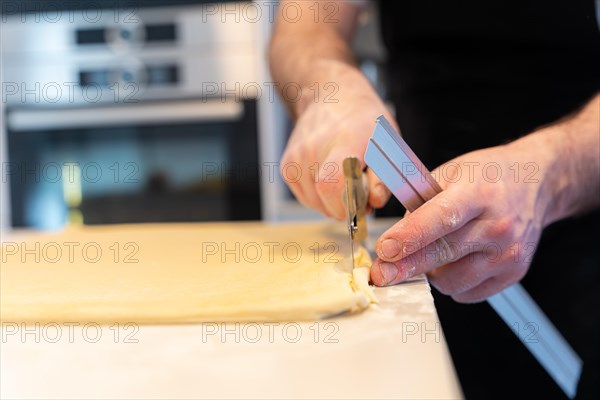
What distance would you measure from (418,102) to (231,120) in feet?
2.51

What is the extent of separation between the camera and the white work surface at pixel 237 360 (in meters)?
0.27

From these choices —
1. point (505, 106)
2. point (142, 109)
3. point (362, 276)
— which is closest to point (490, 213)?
point (362, 276)

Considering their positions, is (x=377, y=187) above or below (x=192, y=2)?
below

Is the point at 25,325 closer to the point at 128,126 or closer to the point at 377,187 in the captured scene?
the point at 377,187

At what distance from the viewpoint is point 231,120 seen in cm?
154

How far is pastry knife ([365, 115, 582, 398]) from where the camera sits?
0.40 meters

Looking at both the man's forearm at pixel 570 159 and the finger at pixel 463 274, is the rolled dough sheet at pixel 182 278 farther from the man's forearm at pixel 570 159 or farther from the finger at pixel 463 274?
the man's forearm at pixel 570 159

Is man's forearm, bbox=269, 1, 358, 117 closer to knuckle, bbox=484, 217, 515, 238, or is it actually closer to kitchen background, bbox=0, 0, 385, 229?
knuckle, bbox=484, 217, 515, 238

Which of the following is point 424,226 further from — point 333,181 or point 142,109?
point 142,109

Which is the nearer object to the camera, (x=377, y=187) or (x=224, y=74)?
(x=377, y=187)

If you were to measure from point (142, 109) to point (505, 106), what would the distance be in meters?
1.02

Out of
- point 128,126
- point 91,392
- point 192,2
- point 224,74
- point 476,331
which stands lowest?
point 476,331

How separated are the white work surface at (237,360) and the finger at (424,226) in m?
0.06

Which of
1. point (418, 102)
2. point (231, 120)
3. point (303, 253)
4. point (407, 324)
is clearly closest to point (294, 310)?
point (407, 324)
